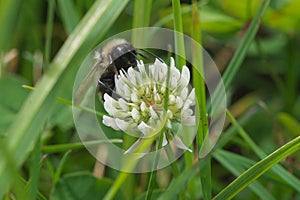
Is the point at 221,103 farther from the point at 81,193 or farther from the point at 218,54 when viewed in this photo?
the point at 218,54

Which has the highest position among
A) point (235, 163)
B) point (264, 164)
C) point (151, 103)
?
point (151, 103)

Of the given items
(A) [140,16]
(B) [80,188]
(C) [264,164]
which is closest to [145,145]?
(C) [264,164]

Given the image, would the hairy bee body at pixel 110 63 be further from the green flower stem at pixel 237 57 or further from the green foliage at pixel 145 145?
the green flower stem at pixel 237 57

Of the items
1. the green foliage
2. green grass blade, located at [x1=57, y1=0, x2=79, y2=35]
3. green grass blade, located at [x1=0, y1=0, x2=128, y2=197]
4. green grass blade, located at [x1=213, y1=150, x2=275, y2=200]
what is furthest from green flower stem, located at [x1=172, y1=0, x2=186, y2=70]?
green grass blade, located at [x1=57, y1=0, x2=79, y2=35]

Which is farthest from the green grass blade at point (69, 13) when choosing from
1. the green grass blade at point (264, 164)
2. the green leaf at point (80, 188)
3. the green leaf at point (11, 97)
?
the green grass blade at point (264, 164)

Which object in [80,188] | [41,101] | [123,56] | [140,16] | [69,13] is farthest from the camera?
[69,13]

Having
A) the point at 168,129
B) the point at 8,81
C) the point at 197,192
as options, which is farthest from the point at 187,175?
the point at 8,81

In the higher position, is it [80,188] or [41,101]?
[41,101]

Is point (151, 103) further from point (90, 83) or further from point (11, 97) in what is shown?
point (11, 97)
